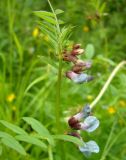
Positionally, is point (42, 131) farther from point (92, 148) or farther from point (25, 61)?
point (25, 61)

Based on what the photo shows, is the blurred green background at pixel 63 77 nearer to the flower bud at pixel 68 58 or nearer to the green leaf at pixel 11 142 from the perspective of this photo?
the flower bud at pixel 68 58

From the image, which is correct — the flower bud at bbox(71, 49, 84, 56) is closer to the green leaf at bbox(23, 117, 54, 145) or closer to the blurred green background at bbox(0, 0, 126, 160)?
the blurred green background at bbox(0, 0, 126, 160)

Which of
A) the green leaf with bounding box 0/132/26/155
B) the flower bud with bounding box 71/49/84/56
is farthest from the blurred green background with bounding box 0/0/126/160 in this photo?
the green leaf with bounding box 0/132/26/155

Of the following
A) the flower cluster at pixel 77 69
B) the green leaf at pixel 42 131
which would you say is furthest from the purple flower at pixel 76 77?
the green leaf at pixel 42 131

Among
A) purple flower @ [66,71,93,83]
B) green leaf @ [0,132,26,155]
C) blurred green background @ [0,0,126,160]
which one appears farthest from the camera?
blurred green background @ [0,0,126,160]

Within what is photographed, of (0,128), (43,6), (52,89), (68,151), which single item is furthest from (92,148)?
(43,6)

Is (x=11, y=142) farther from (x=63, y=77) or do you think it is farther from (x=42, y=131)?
(x=63, y=77)
